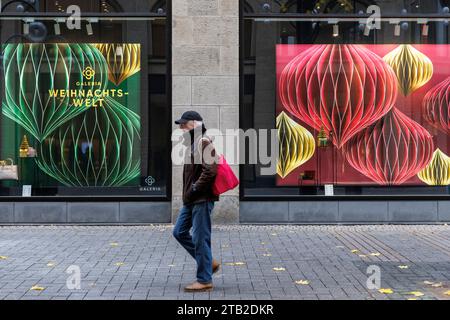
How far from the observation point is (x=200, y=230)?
6934 millimetres

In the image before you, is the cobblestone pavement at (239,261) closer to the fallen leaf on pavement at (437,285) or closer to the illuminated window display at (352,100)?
the fallen leaf on pavement at (437,285)

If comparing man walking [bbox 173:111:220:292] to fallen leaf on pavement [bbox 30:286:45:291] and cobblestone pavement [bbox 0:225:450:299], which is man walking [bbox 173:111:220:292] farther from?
fallen leaf on pavement [bbox 30:286:45:291]

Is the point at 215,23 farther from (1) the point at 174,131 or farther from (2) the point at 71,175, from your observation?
(2) the point at 71,175

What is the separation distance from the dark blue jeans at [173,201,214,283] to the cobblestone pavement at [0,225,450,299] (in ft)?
0.87

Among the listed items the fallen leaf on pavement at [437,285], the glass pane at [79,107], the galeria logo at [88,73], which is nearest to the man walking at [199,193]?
the fallen leaf on pavement at [437,285]

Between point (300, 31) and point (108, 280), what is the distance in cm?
666

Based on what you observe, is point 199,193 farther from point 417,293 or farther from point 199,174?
point 417,293

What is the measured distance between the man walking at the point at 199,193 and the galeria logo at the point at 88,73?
5600 millimetres

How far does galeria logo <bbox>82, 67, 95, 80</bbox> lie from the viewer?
1214 cm

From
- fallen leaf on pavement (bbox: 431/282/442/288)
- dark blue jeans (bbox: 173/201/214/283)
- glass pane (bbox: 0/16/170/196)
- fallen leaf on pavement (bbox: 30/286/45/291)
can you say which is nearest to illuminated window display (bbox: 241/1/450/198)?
Result: glass pane (bbox: 0/16/170/196)

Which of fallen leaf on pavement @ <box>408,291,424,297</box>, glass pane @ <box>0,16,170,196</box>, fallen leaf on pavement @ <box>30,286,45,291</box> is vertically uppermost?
glass pane @ <box>0,16,170,196</box>
